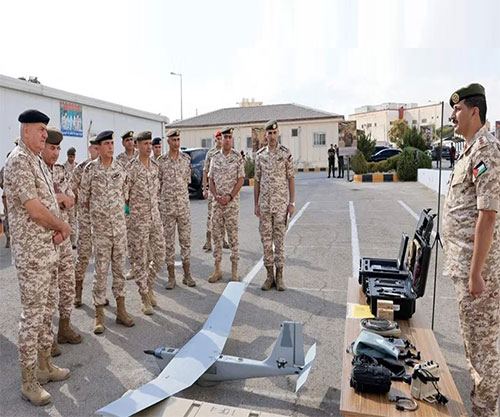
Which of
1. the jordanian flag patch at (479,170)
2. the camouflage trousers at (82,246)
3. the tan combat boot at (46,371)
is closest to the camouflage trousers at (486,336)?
the jordanian flag patch at (479,170)

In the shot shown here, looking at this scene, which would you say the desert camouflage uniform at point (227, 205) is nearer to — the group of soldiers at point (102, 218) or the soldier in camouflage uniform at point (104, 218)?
the group of soldiers at point (102, 218)

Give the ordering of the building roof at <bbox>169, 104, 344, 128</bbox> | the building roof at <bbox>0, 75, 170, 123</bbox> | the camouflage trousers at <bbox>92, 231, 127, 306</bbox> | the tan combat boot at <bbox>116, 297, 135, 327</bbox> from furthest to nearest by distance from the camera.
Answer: the building roof at <bbox>169, 104, 344, 128</bbox> < the building roof at <bbox>0, 75, 170, 123</bbox> < the tan combat boot at <bbox>116, 297, 135, 327</bbox> < the camouflage trousers at <bbox>92, 231, 127, 306</bbox>

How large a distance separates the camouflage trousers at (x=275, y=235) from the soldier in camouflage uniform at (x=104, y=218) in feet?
6.20

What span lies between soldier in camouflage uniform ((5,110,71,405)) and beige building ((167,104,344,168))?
89.6 ft

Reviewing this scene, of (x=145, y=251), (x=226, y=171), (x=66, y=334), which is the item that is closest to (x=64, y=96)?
(x=226, y=171)

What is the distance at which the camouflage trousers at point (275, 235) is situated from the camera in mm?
5543

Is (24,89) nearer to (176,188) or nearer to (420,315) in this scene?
(176,188)

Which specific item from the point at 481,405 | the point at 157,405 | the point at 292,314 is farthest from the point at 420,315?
the point at 157,405

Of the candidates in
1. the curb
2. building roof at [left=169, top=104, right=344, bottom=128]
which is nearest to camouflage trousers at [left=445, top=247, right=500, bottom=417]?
the curb

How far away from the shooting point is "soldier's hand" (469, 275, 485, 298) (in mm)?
2412

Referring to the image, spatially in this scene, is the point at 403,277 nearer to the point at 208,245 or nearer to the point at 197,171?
the point at 208,245

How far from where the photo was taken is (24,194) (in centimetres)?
297

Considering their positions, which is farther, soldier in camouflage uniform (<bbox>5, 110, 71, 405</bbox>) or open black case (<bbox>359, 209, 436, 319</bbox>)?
open black case (<bbox>359, 209, 436, 319</bbox>)

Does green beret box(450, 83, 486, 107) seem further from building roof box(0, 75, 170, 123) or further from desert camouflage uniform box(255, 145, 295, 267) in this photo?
building roof box(0, 75, 170, 123)
